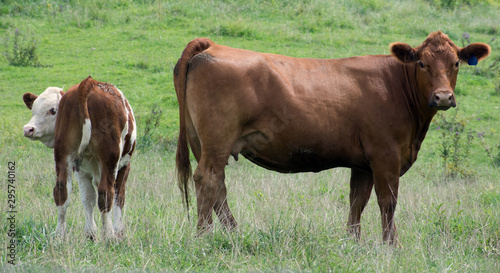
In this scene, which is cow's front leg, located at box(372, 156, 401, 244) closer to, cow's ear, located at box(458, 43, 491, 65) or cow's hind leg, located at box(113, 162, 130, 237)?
cow's ear, located at box(458, 43, 491, 65)

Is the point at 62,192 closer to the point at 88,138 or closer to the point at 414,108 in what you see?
the point at 88,138

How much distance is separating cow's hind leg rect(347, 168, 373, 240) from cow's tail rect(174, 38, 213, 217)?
5.52ft

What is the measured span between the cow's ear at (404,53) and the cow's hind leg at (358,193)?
1214mm

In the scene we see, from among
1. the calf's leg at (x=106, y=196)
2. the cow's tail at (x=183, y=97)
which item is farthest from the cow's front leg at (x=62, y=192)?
the cow's tail at (x=183, y=97)

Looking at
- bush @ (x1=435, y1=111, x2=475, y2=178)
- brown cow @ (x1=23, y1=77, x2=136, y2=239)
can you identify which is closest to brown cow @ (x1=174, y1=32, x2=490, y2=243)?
brown cow @ (x1=23, y1=77, x2=136, y2=239)

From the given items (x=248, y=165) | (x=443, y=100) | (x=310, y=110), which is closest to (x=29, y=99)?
(x=310, y=110)

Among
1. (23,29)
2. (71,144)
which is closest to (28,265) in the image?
(71,144)

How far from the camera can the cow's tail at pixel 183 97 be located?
5.57 m

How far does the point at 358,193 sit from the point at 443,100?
132cm

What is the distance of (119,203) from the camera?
5.70 metres

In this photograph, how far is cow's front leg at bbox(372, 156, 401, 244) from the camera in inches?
224

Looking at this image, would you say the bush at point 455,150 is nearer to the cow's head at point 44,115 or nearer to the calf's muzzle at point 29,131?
the cow's head at point 44,115

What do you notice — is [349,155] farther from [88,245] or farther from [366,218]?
[88,245]

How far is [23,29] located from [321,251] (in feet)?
42.0
